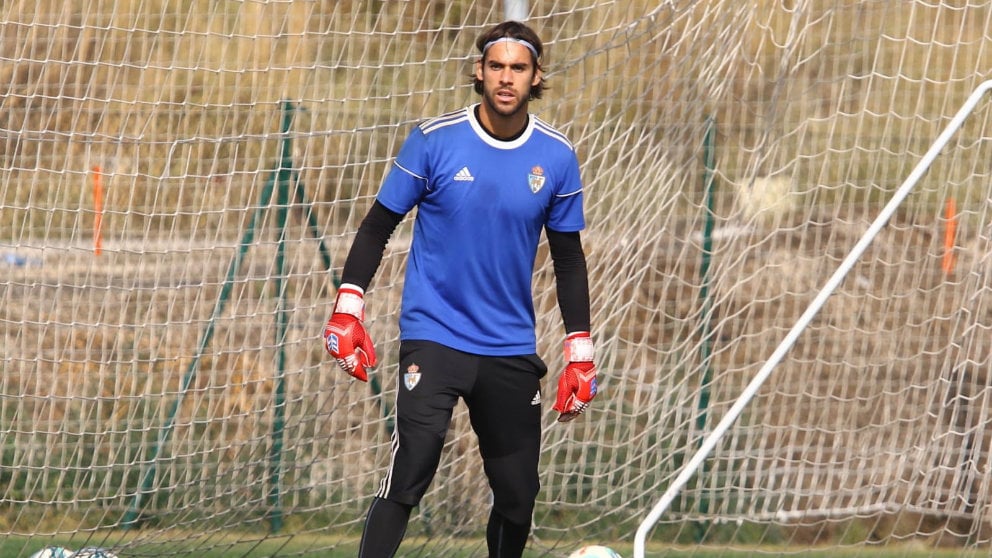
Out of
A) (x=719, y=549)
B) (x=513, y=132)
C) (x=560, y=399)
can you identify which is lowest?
(x=719, y=549)

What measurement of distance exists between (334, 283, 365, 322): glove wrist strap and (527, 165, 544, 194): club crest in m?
0.63

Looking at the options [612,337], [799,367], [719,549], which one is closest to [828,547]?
[719,549]

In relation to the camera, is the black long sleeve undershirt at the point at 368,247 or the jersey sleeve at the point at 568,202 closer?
the black long sleeve undershirt at the point at 368,247

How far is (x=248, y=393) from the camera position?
638cm

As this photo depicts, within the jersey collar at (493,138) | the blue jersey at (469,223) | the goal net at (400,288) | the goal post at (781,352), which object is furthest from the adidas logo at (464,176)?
the goal net at (400,288)

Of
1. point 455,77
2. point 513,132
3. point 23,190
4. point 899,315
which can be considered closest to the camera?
point 513,132

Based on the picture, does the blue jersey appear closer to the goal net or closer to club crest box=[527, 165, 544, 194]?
club crest box=[527, 165, 544, 194]

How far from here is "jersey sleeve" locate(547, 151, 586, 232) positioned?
4207 millimetres

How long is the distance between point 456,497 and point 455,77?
195 cm

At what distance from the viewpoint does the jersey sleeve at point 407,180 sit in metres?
4.00

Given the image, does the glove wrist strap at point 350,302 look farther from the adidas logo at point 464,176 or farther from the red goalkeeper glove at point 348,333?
the adidas logo at point 464,176

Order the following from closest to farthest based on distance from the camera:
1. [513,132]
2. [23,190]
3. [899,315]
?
[513,132], [23,190], [899,315]

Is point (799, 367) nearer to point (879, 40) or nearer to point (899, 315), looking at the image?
point (899, 315)

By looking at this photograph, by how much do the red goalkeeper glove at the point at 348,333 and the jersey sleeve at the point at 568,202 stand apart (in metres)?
0.69
